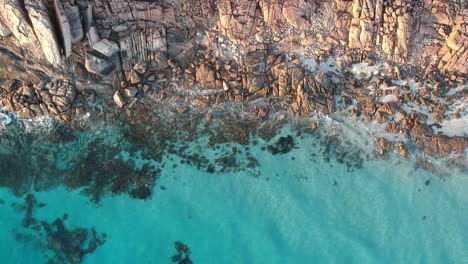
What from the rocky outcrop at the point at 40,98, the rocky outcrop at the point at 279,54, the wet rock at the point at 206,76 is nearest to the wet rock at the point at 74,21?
the rocky outcrop at the point at 279,54

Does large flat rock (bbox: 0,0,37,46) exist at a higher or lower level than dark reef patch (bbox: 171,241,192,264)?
higher

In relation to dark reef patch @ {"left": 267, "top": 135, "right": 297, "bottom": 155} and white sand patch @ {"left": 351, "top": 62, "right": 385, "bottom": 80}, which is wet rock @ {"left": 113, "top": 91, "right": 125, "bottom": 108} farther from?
white sand patch @ {"left": 351, "top": 62, "right": 385, "bottom": 80}

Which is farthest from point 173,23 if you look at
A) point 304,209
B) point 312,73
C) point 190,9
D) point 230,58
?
point 304,209

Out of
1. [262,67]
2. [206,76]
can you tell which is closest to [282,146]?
[262,67]

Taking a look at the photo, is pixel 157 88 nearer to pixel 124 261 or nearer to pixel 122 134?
pixel 122 134

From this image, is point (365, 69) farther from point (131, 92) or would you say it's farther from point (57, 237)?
point (57, 237)

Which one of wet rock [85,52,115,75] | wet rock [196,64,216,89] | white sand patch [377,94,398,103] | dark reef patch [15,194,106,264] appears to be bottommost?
dark reef patch [15,194,106,264]

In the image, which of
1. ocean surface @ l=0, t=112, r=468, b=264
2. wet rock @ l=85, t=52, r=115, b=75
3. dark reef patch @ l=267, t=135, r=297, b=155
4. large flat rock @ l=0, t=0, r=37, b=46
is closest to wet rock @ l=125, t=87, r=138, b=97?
wet rock @ l=85, t=52, r=115, b=75
